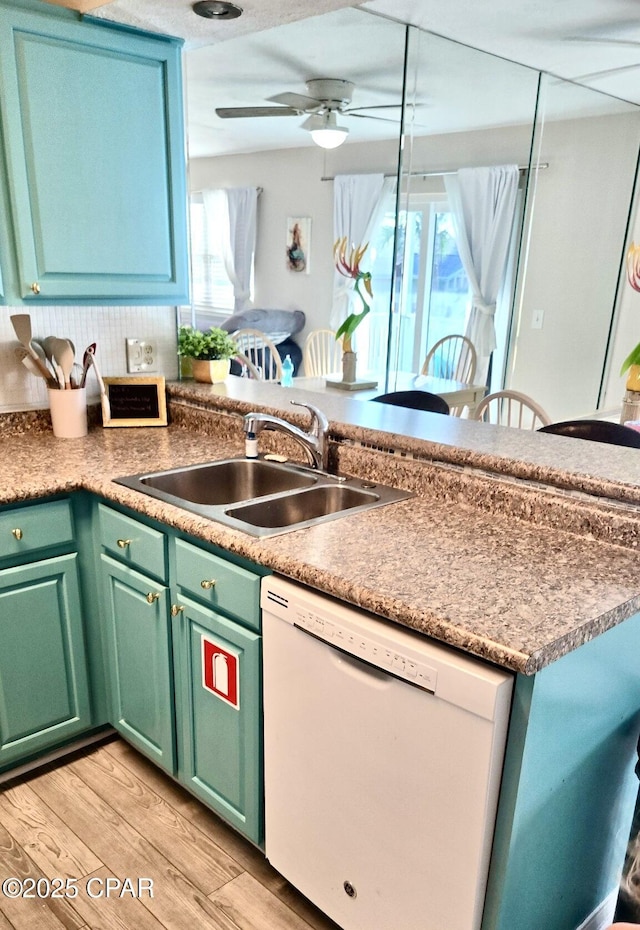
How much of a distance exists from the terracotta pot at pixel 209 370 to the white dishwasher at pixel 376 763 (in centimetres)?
134

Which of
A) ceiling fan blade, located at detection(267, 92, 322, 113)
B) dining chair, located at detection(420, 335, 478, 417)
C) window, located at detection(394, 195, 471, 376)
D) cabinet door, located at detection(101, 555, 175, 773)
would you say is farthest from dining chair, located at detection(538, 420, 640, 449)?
window, located at detection(394, 195, 471, 376)

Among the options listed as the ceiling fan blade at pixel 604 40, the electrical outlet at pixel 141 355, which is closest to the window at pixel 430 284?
the ceiling fan blade at pixel 604 40

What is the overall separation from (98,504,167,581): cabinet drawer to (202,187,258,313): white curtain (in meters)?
6.16

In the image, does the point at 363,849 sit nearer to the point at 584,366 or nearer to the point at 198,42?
the point at 198,42

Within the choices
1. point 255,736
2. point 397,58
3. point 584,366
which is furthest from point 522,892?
point 584,366

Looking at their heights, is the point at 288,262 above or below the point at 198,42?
below

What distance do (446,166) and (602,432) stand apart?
382 cm

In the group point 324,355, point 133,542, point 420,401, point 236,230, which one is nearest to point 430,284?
point 324,355

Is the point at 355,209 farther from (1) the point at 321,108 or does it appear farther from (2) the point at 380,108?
(1) the point at 321,108

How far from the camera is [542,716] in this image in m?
1.11

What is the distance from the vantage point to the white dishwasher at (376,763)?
1110 millimetres

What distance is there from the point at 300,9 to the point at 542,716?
1857 millimetres

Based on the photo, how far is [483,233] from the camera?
16.9ft

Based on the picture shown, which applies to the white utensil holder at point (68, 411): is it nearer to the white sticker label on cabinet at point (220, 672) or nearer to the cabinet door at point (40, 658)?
the cabinet door at point (40, 658)
